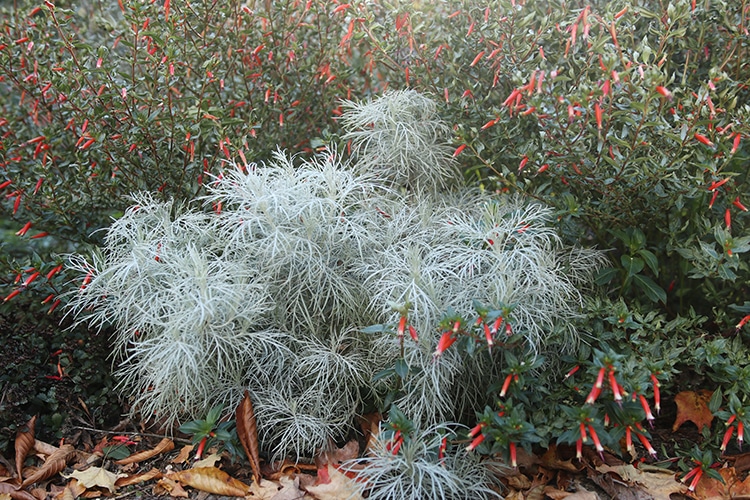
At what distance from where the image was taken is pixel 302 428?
2.53 m

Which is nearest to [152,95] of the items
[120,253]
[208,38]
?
[208,38]

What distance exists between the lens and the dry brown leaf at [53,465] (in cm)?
265

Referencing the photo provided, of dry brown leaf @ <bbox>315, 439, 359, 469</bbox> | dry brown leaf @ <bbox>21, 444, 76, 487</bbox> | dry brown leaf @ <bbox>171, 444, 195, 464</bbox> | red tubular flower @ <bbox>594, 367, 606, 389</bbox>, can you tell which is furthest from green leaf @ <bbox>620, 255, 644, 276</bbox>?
dry brown leaf @ <bbox>21, 444, 76, 487</bbox>

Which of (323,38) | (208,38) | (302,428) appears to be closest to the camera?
(302,428)

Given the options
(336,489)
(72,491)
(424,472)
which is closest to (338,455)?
(336,489)

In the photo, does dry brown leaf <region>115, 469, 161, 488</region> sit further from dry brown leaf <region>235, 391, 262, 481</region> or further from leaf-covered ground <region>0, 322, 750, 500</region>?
dry brown leaf <region>235, 391, 262, 481</region>

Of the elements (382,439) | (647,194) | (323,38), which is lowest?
(382,439)

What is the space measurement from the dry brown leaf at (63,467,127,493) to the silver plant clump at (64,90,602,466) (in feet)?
0.97

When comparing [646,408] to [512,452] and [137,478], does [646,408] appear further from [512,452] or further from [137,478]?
[137,478]

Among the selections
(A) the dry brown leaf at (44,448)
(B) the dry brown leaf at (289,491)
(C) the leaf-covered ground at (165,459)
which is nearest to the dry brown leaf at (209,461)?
(C) the leaf-covered ground at (165,459)

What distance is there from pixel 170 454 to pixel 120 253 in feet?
2.96

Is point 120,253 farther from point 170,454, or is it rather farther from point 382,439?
point 382,439

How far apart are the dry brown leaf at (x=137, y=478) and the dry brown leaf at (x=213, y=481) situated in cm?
16

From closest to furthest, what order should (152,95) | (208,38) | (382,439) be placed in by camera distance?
(382,439) → (152,95) → (208,38)
